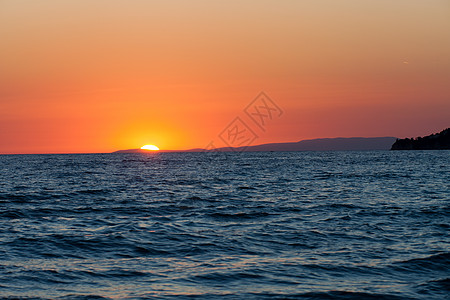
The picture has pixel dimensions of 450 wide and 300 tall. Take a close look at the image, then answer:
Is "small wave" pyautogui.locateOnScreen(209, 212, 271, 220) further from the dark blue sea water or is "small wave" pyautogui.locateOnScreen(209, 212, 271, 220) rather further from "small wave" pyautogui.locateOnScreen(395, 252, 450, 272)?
"small wave" pyautogui.locateOnScreen(395, 252, 450, 272)

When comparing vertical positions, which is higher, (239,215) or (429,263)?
(239,215)

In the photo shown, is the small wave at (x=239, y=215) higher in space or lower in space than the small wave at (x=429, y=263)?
higher

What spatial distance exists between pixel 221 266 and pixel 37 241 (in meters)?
7.50

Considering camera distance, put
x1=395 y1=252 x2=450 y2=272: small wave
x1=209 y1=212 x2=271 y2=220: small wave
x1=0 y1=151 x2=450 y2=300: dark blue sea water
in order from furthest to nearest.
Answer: x1=209 y1=212 x2=271 y2=220: small wave → x1=395 y1=252 x2=450 y2=272: small wave → x1=0 y1=151 x2=450 y2=300: dark blue sea water

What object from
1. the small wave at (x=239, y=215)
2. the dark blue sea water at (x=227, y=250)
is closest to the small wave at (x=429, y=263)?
the dark blue sea water at (x=227, y=250)

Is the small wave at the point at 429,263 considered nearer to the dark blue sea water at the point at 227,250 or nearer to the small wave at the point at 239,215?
the dark blue sea water at the point at 227,250

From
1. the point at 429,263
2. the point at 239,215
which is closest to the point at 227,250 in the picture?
the point at 429,263

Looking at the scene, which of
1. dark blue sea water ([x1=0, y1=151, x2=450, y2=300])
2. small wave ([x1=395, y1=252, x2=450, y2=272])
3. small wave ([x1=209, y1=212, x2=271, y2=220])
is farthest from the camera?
small wave ([x1=209, y1=212, x2=271, y2=220])

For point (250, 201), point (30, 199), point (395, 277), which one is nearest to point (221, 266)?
point (395, 277)

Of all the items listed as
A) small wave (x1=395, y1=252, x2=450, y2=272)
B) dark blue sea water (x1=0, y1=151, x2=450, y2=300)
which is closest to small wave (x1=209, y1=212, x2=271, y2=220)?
dark blue sea water (x1=0, y1=151, x2=450, y2=300)

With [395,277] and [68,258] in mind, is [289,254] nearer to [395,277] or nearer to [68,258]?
[395,277]

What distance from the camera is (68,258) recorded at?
50.3 feet

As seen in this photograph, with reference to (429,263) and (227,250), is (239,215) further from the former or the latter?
(429,263)

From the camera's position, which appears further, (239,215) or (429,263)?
(239,215)
